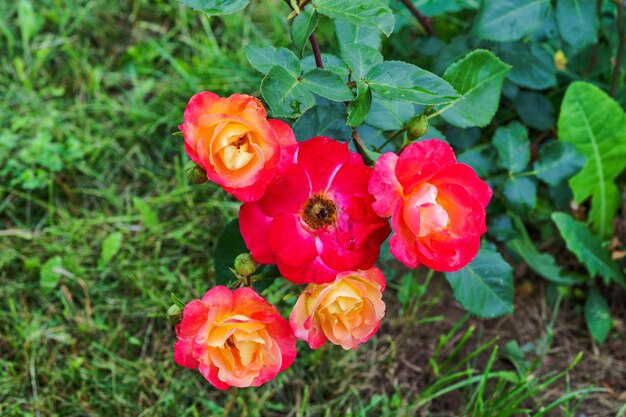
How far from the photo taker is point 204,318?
3.29ft

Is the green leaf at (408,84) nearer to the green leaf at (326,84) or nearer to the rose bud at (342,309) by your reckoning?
the green leaf at (326,84)

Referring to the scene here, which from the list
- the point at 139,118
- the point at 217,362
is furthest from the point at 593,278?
the point at 139,118

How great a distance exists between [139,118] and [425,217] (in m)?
1.47

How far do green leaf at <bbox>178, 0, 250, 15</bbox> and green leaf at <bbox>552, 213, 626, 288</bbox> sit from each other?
108cm

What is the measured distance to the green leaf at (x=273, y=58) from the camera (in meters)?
1.06

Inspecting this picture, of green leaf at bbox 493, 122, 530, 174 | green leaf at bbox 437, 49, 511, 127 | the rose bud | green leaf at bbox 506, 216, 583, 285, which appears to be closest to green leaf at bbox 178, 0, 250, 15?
the rose bud

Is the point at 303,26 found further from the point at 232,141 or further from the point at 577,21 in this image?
the point at 577,21

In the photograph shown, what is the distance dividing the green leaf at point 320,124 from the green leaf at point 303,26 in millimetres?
183

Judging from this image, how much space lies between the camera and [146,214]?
1.99 metres

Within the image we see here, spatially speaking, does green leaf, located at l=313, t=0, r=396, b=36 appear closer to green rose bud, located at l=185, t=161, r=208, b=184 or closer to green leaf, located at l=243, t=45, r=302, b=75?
green leaf, located at l=243, t=45, r=302, b=75

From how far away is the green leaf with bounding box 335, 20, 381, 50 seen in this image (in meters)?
1.33

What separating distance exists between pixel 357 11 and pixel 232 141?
266 mm

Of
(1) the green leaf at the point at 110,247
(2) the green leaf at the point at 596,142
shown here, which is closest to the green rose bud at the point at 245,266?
(1) the green leaf at the point at 110,247

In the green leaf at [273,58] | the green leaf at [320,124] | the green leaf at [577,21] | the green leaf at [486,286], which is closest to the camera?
the green leaf at [273,58]
